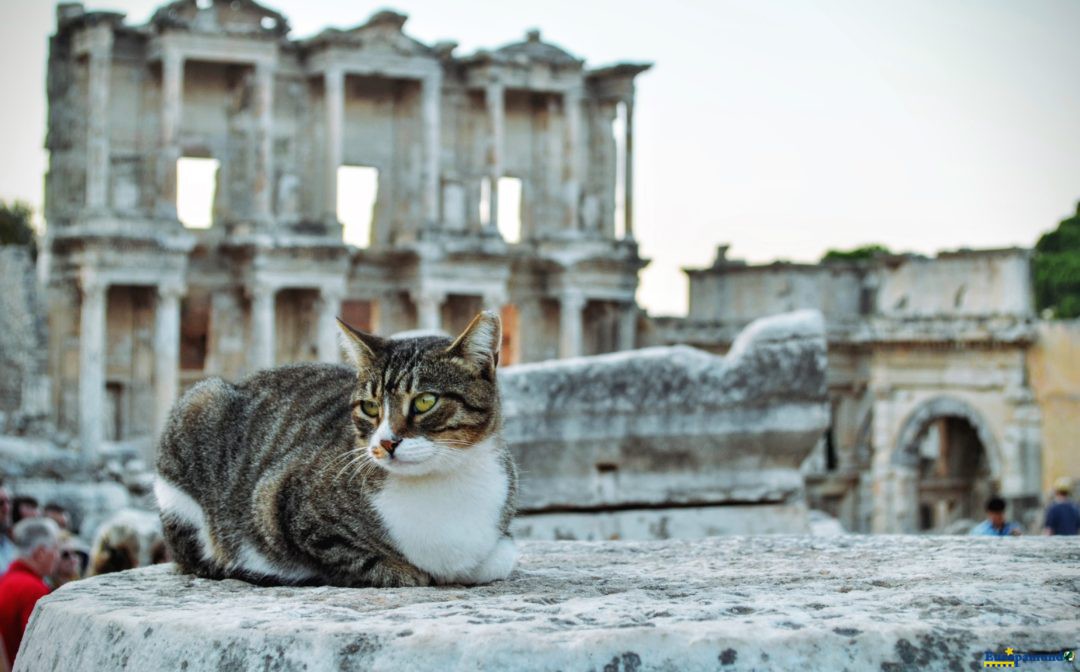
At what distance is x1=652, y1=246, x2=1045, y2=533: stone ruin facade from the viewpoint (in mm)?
31250

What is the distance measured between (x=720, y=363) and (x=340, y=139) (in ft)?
84.6

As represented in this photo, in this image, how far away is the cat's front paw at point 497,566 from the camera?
4059mm

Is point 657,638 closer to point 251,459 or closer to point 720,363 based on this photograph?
point 251,459

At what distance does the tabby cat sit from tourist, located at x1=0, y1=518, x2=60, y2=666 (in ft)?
5.20

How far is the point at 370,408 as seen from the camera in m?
3.96

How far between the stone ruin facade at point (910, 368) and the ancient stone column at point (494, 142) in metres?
4.59

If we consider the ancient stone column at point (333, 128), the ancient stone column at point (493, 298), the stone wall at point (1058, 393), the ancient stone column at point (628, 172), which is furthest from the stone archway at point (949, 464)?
the ancient stone column at point (333, 128)

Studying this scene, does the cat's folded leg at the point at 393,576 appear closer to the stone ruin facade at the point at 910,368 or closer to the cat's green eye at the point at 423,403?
the cat's green eye at the point at 423,403

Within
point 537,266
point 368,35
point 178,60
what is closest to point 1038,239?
point 537,266

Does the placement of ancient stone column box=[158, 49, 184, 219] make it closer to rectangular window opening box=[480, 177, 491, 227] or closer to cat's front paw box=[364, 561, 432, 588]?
rectangular window opening box=[480, 177, 491, 227]

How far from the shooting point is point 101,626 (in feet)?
11.4

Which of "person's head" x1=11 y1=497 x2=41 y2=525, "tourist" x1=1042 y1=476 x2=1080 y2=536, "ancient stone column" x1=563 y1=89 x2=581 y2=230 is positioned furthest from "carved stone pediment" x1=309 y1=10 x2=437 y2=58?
"tourist" x1=1042 y1=476 x2=1080 y2=536

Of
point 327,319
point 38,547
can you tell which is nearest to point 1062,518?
point 38,547

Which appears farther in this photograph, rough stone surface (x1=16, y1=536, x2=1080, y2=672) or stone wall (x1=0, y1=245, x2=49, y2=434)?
stone wall (x1=0, y1=245, x2=49, y2=434)
